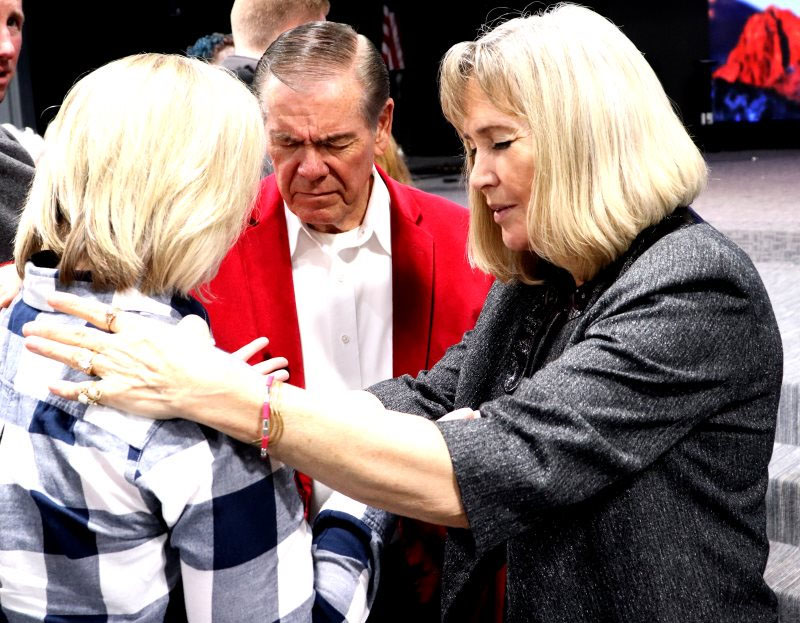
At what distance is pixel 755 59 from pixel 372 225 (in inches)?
348

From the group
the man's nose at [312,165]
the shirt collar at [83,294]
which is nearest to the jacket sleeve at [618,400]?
the shirt collar at [83,294]

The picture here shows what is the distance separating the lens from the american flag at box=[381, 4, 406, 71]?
409 inches

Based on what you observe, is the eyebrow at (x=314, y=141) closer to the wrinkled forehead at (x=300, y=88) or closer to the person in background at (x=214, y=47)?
the wrinkled forehead at (x=300, y=88)

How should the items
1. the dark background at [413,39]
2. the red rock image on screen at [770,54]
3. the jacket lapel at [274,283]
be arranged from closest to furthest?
the jacket lapel at [274,283] < the dark background at [413,39] < the red rock image on screen at [770,54]

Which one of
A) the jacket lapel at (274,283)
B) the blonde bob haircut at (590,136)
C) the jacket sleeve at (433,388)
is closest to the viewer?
the blonde bob haircut at (590,136)

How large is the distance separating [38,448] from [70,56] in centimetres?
660

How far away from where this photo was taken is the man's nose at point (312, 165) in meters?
2.06

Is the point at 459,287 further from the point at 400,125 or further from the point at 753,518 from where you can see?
the point at 400,125

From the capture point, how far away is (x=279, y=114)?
209 cm

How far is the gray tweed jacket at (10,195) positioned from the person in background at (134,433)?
0.92m

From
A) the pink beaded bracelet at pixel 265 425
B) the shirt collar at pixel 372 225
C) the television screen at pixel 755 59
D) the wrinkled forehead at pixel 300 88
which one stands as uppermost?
the wrinkled forehead at pixel 300 88

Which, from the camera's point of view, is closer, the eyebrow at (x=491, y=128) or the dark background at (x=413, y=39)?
the eyebrow at (x=491, y=128)

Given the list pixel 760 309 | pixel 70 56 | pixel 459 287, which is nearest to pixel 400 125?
pixel 70 56

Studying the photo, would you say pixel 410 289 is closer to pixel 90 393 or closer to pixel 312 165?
pixel 312 165
